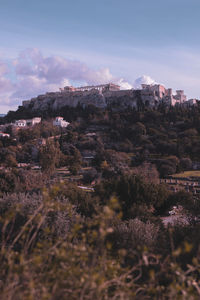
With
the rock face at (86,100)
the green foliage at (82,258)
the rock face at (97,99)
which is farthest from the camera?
the rock face at (86,100)

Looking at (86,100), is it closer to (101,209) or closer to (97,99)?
(97,99)

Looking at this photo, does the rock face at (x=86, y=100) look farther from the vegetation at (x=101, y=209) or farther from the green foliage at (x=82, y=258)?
the green foliage at (x=82, y=258)

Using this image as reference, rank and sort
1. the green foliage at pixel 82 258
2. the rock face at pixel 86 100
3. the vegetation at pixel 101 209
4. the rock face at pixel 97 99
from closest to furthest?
the green foliage at pixel 82 258 < the vegetation at pixel 101 209 < the rock face at pixel 97 99 < the rock face at pixel 86 100

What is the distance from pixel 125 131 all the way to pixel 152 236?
49018 millimetres

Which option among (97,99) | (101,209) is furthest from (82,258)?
(97,99)

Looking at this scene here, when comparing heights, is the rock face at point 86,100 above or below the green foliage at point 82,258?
above

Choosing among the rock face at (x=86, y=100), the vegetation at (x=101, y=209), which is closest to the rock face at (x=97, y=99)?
Result: the rock face at (x=86, y=100)

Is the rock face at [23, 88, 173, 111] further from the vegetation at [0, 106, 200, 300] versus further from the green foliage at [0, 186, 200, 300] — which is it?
the green foliage at [0, 186, 200, 300]

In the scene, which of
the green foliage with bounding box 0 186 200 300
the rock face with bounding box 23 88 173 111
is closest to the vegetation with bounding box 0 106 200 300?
the green foliage with bounding box 0 186 200 300

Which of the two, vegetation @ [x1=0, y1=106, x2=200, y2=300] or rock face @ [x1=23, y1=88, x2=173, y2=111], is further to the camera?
rock face @ [x1=23, y1=88, x2=173, y2=111]

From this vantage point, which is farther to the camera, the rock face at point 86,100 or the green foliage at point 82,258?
the rock face at point 86,100

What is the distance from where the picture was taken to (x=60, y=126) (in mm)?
69500

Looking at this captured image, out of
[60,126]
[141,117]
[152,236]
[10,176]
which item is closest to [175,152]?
[141,117]

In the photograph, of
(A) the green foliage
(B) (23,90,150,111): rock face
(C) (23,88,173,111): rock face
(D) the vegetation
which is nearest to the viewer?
(A) the green foliage
